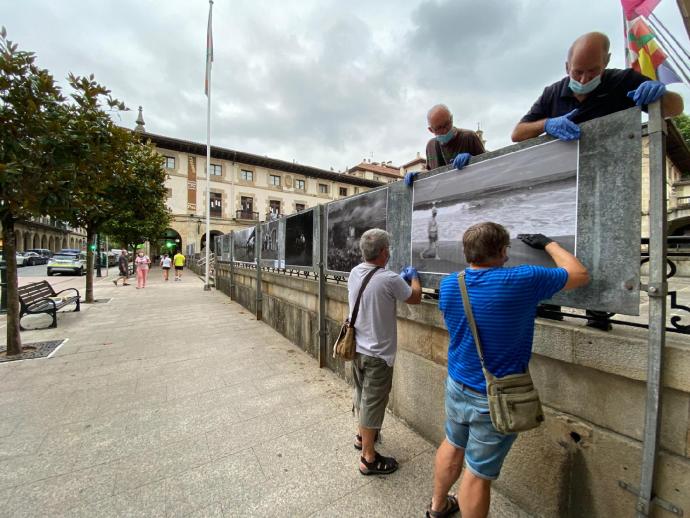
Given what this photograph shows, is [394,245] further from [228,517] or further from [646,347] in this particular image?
[228,517]

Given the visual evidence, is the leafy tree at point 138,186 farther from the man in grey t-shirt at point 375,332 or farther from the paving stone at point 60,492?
the man in grey t-shirt at point 375,332

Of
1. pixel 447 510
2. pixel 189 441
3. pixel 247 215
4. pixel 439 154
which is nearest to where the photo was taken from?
pixel 447 510

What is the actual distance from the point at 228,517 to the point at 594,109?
3.33 metres

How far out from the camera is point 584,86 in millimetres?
1845

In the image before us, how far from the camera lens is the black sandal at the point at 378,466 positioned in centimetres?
229

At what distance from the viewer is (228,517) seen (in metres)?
1.93

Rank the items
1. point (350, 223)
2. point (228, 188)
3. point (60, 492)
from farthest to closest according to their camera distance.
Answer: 1. point (228, 188)
2. point (350, 223)
3. point (60, 492)

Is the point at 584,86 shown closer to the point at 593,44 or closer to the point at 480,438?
the point at 593,44

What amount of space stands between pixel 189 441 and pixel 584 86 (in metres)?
3.94

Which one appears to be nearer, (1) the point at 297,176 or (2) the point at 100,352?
(2) the point at 100,352

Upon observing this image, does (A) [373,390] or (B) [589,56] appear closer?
(B) [589,56]

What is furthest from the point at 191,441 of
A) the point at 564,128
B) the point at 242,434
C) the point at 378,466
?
the point at 564,128

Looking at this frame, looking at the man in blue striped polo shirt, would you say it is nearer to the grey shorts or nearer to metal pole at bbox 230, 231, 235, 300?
the grey shorts

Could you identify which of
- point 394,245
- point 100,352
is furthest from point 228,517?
point 100,352
